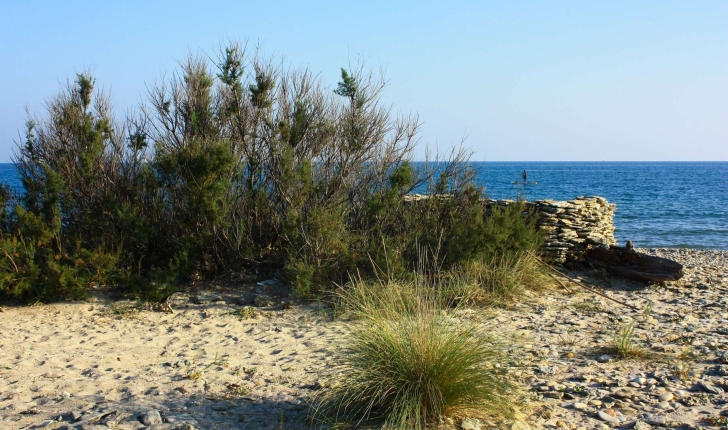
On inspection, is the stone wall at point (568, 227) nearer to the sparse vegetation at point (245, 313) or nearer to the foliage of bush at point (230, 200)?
the foliage of bush at point (230, 200)

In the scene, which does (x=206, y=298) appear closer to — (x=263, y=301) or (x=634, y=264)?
(x=263, y=301)

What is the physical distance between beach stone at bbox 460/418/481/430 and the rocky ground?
1cm

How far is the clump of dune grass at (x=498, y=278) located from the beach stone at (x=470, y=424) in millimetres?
3947

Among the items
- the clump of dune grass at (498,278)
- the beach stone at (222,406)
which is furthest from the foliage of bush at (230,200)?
the beach stone at (222,406)

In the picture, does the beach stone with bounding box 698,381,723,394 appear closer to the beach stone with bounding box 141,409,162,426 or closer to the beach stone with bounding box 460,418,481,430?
the beach stone with bounding box 460,418,481,430

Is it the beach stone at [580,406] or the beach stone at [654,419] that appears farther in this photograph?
the beach stone at [580,406]

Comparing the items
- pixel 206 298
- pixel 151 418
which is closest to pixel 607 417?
pixel 151 418

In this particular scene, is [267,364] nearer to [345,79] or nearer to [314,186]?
[314,186]

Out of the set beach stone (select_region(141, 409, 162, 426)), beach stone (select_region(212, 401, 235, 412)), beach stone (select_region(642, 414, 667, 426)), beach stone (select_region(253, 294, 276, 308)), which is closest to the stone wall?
beach stone (select_region(253, 294, 276, 308))

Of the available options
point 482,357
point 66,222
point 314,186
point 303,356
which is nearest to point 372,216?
point 314,186

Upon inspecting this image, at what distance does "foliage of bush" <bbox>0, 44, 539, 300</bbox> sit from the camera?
27.4 ft

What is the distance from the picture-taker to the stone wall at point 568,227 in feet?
34.0

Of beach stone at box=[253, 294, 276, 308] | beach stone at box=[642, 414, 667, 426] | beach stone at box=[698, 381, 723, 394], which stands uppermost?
beach stone at box=[698, 381, 723, 394]

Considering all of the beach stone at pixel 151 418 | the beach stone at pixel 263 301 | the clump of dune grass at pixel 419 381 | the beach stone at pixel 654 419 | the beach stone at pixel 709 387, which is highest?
the clump of dune grass at pixel 419 381
